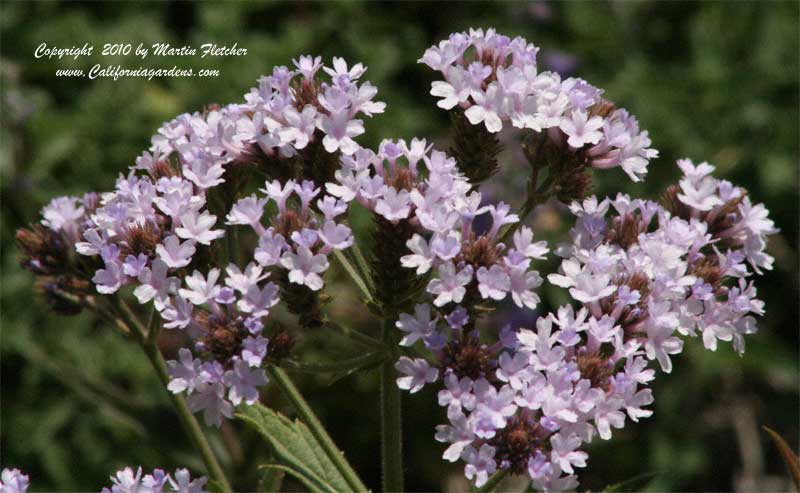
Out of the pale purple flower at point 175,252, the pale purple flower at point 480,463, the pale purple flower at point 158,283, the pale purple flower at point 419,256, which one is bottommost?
the pale purple flower at point 480,463

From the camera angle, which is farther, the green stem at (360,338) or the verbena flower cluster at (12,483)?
the green stem at (360,338)

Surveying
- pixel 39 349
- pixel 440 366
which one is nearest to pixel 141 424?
pixel 39 349

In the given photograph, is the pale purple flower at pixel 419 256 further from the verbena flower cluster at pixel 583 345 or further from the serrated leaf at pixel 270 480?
the serrated leaf at pixel 270 480

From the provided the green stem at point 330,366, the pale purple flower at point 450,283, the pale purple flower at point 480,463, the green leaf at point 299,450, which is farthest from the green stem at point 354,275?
the pale purple flower at point 480,463

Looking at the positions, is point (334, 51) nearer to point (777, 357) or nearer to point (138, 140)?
point (138, 140)

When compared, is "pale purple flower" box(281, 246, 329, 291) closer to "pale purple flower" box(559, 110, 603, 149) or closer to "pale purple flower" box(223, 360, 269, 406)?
"pale purple flower" box(223, 360, 269, 406)

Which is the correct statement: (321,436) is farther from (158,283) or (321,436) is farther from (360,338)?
(158,283)

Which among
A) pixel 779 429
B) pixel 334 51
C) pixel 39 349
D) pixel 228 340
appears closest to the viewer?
pixel 228 340
